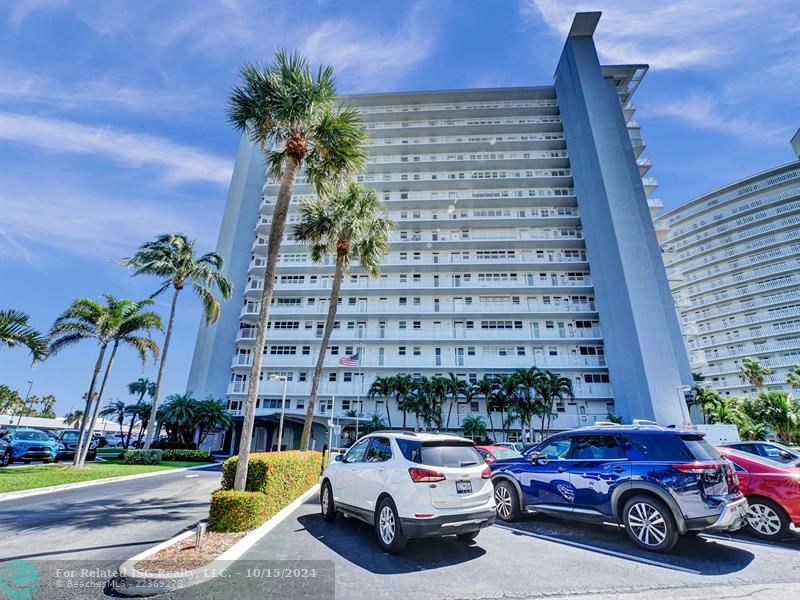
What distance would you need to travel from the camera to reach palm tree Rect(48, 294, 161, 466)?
17.4 meters

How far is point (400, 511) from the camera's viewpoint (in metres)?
5.44

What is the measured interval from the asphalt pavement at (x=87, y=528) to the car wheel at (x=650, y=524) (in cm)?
777

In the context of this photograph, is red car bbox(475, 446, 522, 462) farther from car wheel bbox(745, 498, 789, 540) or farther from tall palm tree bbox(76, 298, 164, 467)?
tall palm tree bbox(76, 298, 164, 467)

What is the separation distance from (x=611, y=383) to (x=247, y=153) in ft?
155

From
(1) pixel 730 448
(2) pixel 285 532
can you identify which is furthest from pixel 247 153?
(1) pixel 730 448

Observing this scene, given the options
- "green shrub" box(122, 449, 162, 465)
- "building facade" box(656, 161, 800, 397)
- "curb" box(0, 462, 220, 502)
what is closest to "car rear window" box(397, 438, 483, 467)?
"curb" box(0, 462, 220, 502)

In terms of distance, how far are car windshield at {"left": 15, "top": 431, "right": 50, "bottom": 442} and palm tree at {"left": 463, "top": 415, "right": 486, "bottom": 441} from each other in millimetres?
27732

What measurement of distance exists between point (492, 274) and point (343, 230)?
2367 centimetres

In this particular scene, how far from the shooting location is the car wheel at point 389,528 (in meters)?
5.41

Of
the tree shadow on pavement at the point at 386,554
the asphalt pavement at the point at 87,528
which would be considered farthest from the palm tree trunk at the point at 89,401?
the tree shadow on pavement at the point at 386,554

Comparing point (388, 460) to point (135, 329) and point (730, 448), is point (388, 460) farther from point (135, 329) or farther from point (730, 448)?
point (135, 329)

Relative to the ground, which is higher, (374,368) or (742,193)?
(742,193)

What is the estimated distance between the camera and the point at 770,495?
6.77 m

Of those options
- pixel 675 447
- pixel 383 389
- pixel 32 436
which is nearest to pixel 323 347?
pixel 675 447
